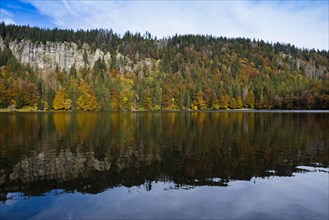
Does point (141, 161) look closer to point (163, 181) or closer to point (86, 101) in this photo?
point (163, 181)

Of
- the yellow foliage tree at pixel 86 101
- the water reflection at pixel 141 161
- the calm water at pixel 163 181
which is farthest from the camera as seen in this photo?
the yellow foliage tree at pixel 86 101

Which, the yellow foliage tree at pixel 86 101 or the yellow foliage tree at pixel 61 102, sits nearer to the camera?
the yellow foliage tree at pixel 61 102

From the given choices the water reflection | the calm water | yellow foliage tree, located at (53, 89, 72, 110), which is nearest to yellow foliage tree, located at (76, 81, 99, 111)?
yellow foliage tree, located at (53, 89, 72, 110)

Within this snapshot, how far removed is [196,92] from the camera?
177m

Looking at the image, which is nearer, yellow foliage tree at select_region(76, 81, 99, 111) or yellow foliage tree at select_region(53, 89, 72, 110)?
yellow foliage tree at select_region(53, 89, 72, 110)

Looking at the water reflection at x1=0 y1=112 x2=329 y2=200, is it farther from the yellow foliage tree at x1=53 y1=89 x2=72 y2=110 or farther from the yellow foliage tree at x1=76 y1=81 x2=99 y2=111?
the yellow foliage tree at x1=76 y1=81 x2=99 y2=111

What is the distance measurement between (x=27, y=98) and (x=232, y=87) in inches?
4590

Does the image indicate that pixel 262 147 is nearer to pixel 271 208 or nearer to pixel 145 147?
pixel 145 147

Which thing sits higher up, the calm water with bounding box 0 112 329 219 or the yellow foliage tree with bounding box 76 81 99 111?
the yellow foliage tree with bounding box 76 81 99 111

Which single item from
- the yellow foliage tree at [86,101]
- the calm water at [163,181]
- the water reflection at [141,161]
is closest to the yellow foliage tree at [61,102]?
the yellow foliage tree at [86,101]

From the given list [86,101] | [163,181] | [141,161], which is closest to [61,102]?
[86,101]

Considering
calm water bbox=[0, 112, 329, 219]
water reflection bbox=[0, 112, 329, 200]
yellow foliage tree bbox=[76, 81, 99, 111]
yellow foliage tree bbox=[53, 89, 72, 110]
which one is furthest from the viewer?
yellow foliage tree bbox=[76, 81, 99, 111]

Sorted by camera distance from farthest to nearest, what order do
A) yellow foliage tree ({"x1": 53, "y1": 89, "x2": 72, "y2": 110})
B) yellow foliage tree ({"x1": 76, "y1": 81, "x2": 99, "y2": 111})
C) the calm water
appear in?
1. yellow foliage tree ({"x1": 76, "y1": 81, "x2": 99, "y2": 111})
2. yellow foliage tree ({"x1": 53, "y1": 89, "x2": 72, "y2": 110})
3. the calm water

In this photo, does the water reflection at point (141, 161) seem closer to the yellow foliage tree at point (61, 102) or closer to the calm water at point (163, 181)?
the calm water at point (163, 181)
